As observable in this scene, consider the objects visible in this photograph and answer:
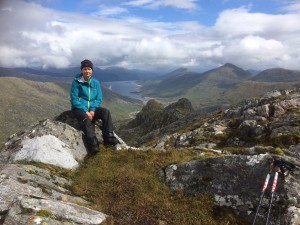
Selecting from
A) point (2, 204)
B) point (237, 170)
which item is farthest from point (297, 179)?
point (2, 204)

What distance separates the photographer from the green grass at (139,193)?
567 inches

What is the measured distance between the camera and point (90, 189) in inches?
652

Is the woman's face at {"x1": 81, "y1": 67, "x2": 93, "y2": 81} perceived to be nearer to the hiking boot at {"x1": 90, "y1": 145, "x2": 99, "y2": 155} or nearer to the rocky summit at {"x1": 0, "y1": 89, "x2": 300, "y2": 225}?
the rocky summit at {"x1": 0, "y1": 89, "x2": 300, "y2": 225}

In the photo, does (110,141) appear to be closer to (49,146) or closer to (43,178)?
(49,146)

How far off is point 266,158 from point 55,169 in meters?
11.4

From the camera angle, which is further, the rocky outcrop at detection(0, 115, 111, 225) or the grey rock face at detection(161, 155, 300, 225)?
the grey rock face at detection(161, 155, 300, 225)

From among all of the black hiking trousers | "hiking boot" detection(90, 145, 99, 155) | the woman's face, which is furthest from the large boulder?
the woman's face

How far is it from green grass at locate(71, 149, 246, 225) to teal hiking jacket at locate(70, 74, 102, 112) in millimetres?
4154

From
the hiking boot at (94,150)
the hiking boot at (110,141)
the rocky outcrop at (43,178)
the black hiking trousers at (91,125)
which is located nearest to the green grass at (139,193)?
the hiking boot at (94,150)

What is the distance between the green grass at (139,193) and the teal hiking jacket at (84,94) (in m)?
4.15

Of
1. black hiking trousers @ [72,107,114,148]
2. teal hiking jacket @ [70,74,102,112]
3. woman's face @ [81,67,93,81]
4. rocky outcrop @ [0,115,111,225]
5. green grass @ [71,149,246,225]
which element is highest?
woman's face @ [81,67,93,81]

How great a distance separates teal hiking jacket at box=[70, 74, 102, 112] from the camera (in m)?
22.5

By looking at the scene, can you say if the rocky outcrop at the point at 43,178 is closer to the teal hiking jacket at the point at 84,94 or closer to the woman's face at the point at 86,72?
the teal hiking jacket at the point at 84,94

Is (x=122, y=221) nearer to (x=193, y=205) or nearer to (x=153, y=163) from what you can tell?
(x=193, y=205)
